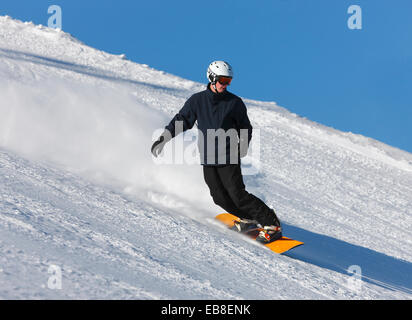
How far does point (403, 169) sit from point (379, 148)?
5.15 feet

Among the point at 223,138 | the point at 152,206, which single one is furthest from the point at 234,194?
the point at 152,206

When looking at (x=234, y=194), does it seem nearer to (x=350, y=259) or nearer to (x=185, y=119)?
(x=185, y=119)

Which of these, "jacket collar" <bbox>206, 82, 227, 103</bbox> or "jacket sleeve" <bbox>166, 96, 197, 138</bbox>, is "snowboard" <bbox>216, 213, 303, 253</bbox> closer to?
"jacket sleeve" <bbox>166, 96, 197, 138</bbox>

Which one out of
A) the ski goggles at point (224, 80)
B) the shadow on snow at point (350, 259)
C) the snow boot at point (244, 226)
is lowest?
the shadow on snow at point (350, 259)

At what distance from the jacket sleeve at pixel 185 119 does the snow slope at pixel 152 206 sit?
78 centimetres

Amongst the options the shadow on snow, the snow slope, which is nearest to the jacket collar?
the snow slope

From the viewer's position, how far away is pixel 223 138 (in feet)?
14.8

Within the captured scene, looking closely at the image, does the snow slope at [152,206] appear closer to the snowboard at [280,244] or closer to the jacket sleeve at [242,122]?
the snowboard at [280,244]

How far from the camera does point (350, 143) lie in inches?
514

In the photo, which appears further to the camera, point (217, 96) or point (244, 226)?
point (244, 226)

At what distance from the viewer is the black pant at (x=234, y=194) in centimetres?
457

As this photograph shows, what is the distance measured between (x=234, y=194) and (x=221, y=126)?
2.08 ft

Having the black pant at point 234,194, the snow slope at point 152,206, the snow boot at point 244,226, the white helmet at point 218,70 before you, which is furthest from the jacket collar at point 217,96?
the snow boot at point 244,226

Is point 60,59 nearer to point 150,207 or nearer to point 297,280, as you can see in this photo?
point 150,207
